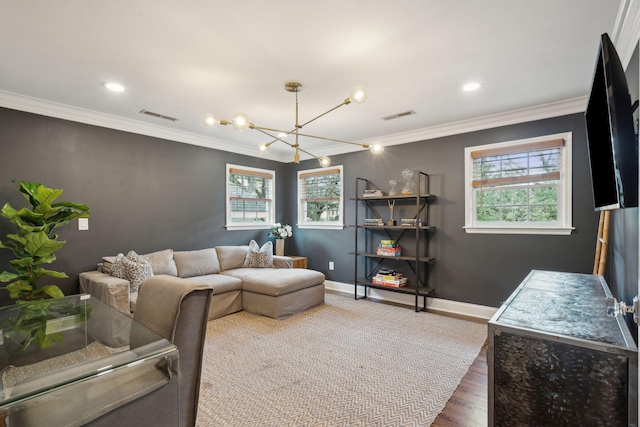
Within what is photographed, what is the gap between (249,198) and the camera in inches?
211

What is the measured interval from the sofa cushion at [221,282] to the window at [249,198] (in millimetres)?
1171

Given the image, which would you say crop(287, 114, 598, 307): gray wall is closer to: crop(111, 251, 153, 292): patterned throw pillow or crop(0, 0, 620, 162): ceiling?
crop(0, 0, 620, 162): ceiling

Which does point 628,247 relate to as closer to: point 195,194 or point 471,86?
point 471,86

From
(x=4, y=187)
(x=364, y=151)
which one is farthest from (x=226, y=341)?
(x=364, y=151)

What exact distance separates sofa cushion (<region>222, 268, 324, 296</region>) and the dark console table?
2693 millimetres

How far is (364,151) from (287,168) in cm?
170

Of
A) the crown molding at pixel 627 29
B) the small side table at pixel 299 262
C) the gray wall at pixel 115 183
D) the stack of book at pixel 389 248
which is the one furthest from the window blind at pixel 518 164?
the gray wall at pixel 115 183

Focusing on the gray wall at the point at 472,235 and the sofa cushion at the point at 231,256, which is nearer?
the gray wall at the point at 472,235

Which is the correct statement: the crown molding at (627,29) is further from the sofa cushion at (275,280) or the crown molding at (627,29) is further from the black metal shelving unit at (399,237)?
the sofa cushion at (275,280)

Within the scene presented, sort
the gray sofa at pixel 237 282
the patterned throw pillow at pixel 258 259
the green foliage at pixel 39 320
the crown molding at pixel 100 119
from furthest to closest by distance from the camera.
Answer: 1. the patterned throw pillow at pixel 258 259
2. the gray sofa at pixel 237 282
3. the crown molding at pixel 100 119
4. the green foliage at pixel 39 320

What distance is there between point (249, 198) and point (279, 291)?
7.11 ft

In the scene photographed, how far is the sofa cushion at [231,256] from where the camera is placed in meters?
4.57

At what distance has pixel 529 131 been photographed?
11.6ft

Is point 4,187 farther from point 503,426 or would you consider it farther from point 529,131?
point 529,131
